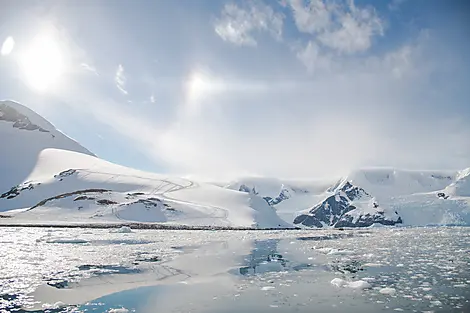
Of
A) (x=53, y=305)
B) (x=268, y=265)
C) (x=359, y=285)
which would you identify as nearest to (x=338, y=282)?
(x=359, y=285)

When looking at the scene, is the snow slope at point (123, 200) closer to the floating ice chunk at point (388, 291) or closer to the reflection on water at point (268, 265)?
the reflection on water at point (268, 265)

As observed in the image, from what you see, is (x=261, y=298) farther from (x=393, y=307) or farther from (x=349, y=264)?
(x=349, y=264)

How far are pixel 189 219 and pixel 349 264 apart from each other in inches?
2549

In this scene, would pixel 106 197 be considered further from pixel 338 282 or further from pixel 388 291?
pixel 388 291

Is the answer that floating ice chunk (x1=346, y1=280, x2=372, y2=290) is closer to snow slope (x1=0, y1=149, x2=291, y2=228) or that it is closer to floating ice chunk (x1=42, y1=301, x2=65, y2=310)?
floating ice chunk (x1=42, y1=301, x2=65, y2=310)

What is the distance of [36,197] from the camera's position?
112 meters

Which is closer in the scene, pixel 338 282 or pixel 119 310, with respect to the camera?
pixel 119 310

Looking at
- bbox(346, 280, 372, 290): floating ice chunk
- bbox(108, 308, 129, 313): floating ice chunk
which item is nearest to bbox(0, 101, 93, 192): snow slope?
bbox(108, 308, 129, 313): floating ice chunk

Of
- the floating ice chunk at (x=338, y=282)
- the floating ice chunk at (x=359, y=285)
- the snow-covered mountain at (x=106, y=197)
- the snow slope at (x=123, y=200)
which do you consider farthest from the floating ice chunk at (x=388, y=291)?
the snow-covered mountain at (x=106, y=197)

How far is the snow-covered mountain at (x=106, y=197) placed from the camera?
8369 centimetres

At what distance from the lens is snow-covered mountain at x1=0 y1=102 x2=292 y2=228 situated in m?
83.7

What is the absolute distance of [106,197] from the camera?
303 ft

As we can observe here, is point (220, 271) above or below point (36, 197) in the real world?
below

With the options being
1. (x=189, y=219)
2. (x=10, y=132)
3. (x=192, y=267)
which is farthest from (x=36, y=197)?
(x=192, y=267)
